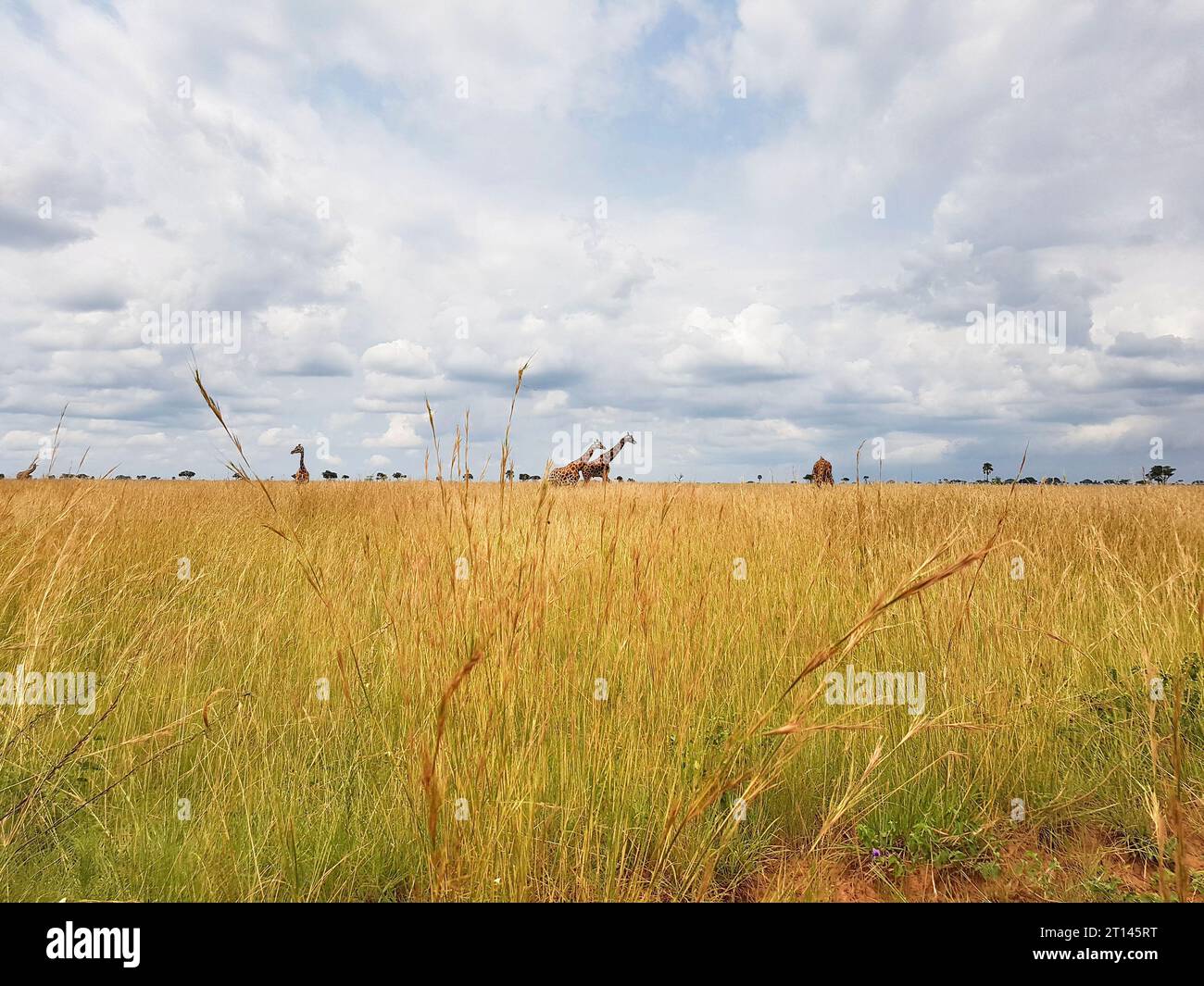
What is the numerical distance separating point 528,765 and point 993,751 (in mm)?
1978

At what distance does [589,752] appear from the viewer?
206cm

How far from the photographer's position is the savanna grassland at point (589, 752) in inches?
70.9

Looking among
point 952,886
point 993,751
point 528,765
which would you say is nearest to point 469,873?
point 528,765
